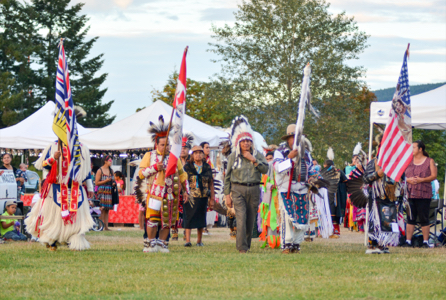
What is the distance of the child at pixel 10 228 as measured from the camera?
1240 cm

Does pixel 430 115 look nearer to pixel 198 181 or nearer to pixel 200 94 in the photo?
pixel 198 181

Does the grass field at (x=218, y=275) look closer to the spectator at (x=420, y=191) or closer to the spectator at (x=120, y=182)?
the spectator at (x=420, y=191)

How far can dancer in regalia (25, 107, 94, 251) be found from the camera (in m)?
9.34

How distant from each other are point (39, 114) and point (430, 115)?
1331 cm

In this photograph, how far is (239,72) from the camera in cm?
3800

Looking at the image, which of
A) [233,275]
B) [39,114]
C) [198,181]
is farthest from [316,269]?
[39,114]

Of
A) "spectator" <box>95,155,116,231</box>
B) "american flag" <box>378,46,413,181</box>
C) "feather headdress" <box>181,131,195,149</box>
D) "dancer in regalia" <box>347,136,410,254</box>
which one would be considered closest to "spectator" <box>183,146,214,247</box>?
"feather headdress" <box>181,131,195,149</box>

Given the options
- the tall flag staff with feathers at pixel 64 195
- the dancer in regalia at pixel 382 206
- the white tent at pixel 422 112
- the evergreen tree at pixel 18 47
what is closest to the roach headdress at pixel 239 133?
the dancer in regalia at pixel 382 206

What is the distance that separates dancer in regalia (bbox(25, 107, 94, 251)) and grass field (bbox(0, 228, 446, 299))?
25 centimetres

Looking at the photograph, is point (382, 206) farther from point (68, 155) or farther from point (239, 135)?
point (68, 155)

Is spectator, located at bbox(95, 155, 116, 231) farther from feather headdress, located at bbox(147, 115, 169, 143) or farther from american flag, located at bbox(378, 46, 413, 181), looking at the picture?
american flag, located at bbox(378, 46, 413, 181)

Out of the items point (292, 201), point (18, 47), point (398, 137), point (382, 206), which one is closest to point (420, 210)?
point (382, 206)

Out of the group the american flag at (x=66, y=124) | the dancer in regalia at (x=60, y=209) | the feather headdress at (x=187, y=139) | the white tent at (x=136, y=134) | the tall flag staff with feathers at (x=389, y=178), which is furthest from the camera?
the white tent at (x=136, y=134)

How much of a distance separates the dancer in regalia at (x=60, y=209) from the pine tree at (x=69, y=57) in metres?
37.7
